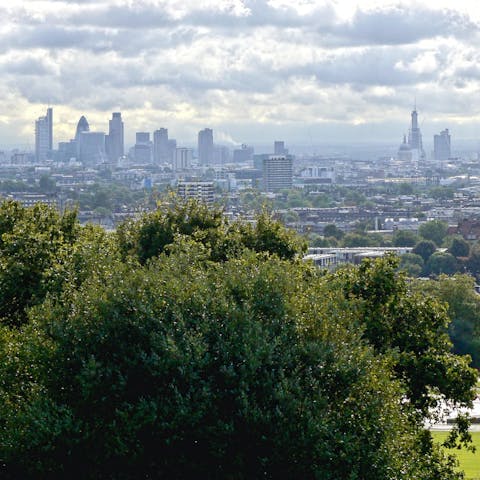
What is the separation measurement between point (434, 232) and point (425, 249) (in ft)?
56.0

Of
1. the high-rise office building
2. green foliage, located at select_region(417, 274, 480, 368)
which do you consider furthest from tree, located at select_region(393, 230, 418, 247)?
green foliage, located at select_region(417, 274, 480, 368)

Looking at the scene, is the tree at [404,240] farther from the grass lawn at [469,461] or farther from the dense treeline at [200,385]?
the dense treeline at [200,385]

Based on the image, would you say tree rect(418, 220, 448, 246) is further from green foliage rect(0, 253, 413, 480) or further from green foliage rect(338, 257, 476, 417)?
green foliage rect(0, 253, 413, 480)

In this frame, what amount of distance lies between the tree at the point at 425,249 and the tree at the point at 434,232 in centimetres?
1381

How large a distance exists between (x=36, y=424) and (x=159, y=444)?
163 centimetres

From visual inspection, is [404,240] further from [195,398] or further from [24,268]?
[195,398]

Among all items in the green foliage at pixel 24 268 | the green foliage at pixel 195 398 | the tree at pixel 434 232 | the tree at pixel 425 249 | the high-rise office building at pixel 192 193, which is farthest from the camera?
the tree at pixel 434 232

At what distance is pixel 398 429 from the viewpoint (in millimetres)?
16812

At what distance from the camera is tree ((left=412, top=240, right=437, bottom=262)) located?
11244 centimetres

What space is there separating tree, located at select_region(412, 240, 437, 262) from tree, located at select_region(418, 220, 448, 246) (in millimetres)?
13805

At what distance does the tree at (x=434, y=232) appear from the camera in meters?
129

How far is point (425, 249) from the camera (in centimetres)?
11312

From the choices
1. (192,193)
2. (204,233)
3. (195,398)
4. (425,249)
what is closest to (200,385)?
(195,398)

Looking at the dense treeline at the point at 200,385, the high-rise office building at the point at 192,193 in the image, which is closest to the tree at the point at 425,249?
the high-rise office building at the point at 192,193
